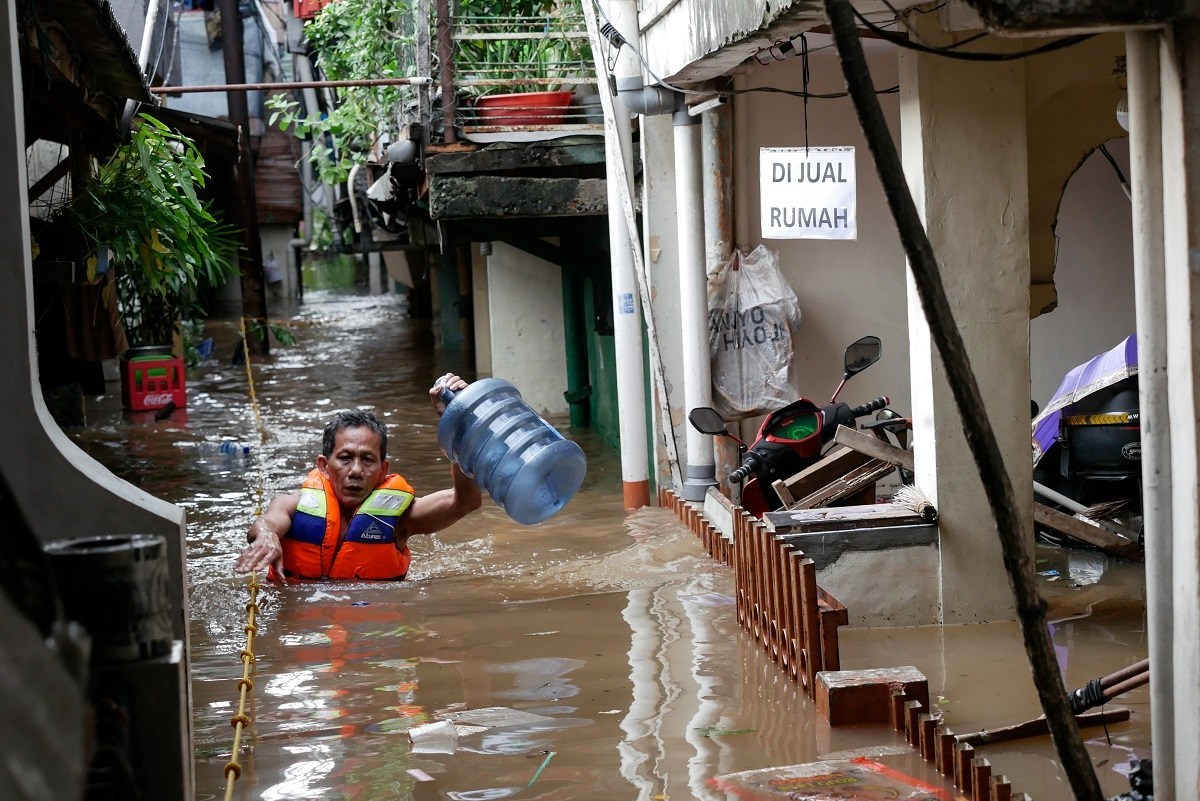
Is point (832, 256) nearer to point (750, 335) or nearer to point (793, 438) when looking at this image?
point (750, 335)

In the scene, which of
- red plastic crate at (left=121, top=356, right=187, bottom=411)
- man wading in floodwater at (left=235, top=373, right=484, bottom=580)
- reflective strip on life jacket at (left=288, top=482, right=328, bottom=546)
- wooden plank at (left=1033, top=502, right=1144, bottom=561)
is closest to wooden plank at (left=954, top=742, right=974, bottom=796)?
wooden plank at (left=1033, top=502, right=1144, bottom=561)

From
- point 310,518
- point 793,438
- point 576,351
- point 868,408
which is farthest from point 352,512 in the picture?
point 576,351

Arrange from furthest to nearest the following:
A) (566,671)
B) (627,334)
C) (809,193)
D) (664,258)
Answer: (627,334), (664,258), (809,193), (566,671)

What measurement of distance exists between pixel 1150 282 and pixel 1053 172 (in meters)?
5.30

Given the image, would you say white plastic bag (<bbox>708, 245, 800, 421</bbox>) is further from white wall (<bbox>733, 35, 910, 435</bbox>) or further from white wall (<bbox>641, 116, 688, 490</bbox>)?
white wall (<bbox>641, 116, 688, 490</bbox>)

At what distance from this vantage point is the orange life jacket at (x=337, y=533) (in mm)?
7551

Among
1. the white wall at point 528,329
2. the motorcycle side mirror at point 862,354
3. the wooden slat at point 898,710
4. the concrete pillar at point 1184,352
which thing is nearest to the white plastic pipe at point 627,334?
the motorcycle side mirror at point 862,354

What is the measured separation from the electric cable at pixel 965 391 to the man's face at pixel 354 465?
4.72 meters

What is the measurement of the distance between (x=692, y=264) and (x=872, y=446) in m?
2.41

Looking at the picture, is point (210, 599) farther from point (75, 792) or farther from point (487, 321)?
point (487, 321)

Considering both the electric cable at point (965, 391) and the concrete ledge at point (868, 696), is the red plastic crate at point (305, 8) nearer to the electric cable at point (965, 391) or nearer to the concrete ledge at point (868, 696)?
the concrete ledge at point (868, 696)

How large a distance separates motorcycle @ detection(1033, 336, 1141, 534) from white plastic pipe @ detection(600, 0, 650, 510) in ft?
10.7

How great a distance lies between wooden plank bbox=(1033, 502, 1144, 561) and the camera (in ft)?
23.6

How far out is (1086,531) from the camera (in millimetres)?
7230
